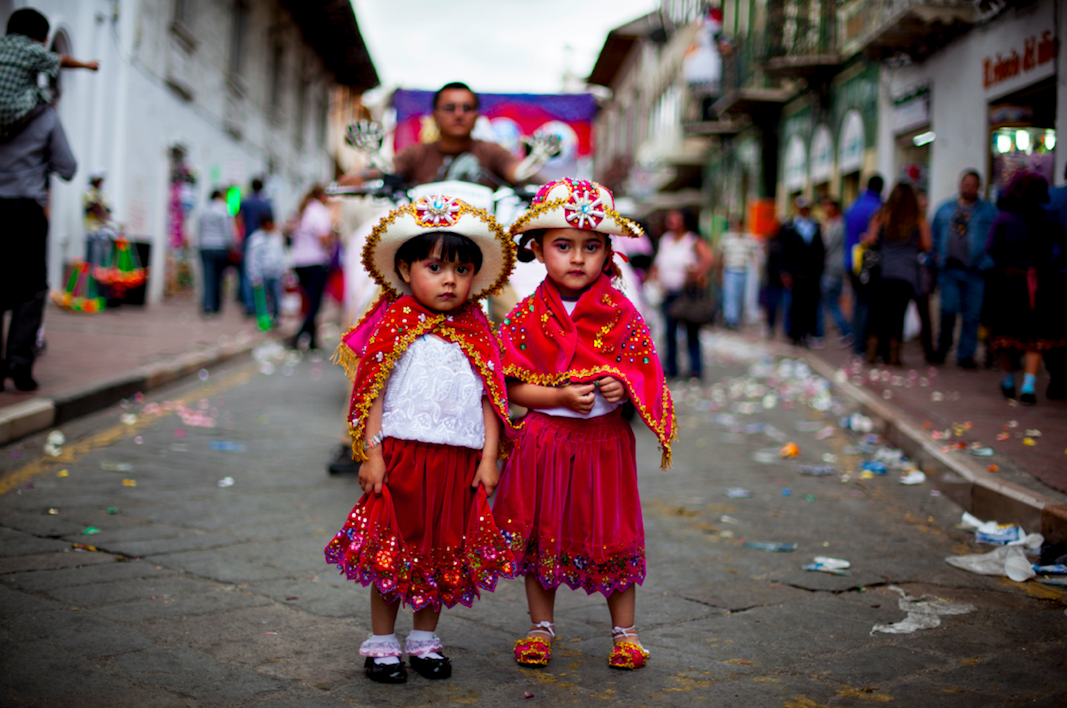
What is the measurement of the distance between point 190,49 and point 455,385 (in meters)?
17.9

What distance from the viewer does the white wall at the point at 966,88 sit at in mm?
Result: 11680

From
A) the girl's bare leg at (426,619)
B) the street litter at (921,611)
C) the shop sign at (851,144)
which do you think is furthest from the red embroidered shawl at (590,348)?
the shop sign at (851,144)

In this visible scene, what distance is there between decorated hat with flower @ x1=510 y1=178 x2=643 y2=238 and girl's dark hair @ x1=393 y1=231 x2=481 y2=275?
247 mm

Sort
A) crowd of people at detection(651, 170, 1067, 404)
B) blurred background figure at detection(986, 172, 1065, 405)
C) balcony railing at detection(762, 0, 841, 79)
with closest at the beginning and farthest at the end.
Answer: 1. blurred background figure at detection(986, 172, 1065, 405)
2. crowd of people at detection(651, 170, 1067, 404)
3. balcony railing at detection(762, 0, 841, 79)

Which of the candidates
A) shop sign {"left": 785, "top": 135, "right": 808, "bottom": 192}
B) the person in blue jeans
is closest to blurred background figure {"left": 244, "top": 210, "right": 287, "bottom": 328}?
the person in blue jeans

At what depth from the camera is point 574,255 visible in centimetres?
310

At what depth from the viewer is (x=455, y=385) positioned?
116 inches

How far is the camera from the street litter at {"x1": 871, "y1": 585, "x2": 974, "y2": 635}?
11.0 feet

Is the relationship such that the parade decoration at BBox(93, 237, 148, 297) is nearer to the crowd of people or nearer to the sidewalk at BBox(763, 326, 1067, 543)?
the crowd of people

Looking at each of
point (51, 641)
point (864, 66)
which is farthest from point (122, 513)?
point (864, 66)

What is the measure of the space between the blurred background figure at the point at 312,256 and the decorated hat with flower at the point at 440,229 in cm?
925

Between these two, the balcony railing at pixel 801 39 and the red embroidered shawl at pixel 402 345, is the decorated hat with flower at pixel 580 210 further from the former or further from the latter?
the balcony railing at pixel 801 39

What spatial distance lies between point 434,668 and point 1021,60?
11.3 m

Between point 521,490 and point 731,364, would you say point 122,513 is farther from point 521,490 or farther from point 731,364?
point 731,364
